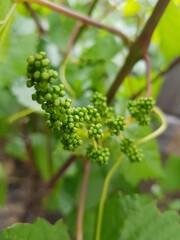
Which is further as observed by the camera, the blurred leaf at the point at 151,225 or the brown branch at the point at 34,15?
the brown branch at the point at 34,15

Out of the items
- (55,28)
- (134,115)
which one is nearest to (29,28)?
(55,28)

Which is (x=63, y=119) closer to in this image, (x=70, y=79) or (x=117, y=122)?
(x=117, y=122)

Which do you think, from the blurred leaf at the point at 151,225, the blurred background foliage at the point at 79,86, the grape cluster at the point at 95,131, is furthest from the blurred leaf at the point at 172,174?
the grape cluster at the point at 95,131

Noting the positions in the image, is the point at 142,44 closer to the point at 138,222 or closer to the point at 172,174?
the point at 138,222

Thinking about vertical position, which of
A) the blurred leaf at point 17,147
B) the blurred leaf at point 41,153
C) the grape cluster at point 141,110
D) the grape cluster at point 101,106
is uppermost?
the grape cluster at point 141,110

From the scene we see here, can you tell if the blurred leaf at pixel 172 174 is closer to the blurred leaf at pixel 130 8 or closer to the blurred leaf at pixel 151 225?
the blurred leaf at pixel 130 8

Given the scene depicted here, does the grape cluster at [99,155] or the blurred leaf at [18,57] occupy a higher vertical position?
the grape cluster at [99,155]
